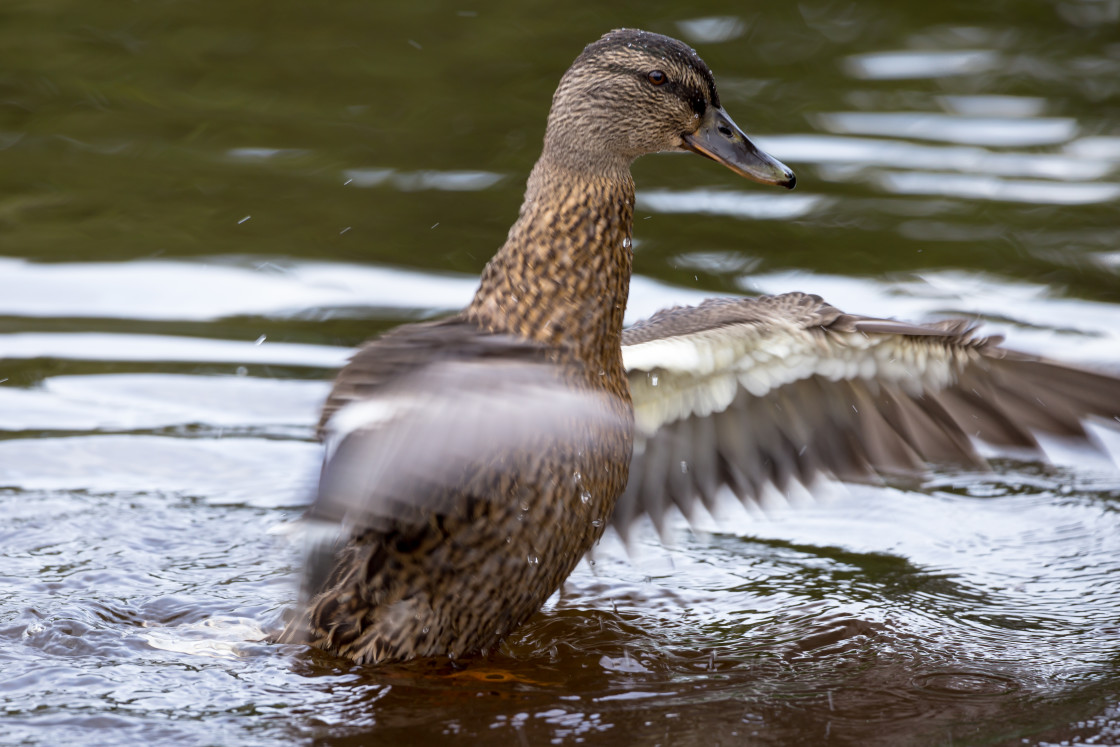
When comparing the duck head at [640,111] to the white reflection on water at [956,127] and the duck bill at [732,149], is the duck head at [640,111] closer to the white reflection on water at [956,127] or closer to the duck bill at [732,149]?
the duck bill at [732,149]

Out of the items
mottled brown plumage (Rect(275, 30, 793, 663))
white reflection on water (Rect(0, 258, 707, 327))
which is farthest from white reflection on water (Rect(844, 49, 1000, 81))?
mottled brown plumage (Rect(275, 30, 793, 663))

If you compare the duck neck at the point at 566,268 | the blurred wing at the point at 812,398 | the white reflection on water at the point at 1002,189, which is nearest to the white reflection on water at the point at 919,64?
the white reflection on water at the point at 1002,189

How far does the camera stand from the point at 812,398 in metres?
4.73

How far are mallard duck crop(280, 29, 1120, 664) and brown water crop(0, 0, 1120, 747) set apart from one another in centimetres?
25

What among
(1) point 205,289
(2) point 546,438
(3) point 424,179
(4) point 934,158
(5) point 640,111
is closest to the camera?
(2) point 546,438

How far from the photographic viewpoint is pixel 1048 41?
1005 centimetres

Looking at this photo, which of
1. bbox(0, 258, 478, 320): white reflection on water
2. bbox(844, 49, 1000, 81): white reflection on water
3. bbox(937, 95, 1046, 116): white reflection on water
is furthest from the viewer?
bbox(844, 49, 1000, 81): white reflection on water

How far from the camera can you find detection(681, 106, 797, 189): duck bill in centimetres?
449

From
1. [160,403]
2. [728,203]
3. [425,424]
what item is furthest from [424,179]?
[425,424]

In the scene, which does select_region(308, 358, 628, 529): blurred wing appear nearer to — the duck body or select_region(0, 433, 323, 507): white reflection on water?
the duck body

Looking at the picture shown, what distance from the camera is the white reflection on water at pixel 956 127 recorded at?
8.88m

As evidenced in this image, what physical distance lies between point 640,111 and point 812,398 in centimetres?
108

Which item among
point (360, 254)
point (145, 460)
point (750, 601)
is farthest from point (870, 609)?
point (360, 254)

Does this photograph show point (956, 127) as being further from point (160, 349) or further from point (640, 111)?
point (640, 111)
